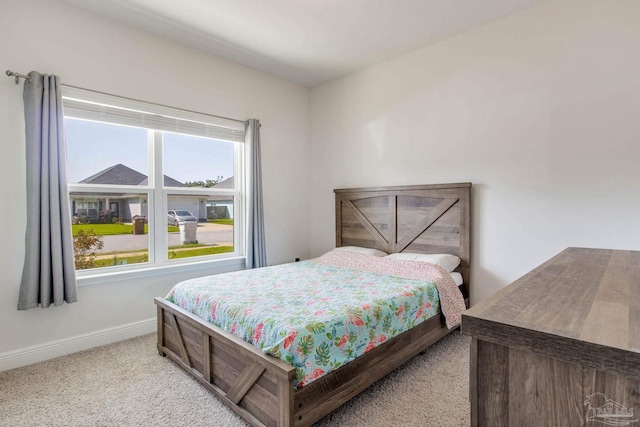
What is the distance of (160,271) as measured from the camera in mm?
3186

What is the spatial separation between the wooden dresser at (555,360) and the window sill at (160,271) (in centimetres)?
309

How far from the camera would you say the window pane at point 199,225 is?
3.38 meters

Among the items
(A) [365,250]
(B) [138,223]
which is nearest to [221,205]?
(B) [138,223]

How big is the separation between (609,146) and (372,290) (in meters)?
2.06

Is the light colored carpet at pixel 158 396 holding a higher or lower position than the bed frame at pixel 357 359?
lower

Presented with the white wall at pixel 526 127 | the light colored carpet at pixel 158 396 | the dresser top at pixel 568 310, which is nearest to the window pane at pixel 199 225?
the light colored carpet at pixel 158 396

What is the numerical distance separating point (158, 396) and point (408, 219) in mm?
2666

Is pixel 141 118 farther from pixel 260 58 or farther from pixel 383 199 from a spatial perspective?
pixel 383 199

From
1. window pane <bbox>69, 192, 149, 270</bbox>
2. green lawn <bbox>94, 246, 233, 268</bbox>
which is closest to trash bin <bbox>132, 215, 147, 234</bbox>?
window pane <bbox>69, 192, 149, 270</bbox>

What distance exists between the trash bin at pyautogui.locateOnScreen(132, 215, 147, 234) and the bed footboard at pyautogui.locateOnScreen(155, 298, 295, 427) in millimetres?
951

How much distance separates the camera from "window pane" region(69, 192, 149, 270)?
282 centimetres

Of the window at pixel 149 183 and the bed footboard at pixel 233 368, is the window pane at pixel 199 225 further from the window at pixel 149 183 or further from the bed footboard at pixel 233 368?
the bed footboard at pixel 233 368

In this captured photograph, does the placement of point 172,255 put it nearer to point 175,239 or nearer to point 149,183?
point 175,239

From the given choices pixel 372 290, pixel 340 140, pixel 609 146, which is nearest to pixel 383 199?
pixel 340 140
